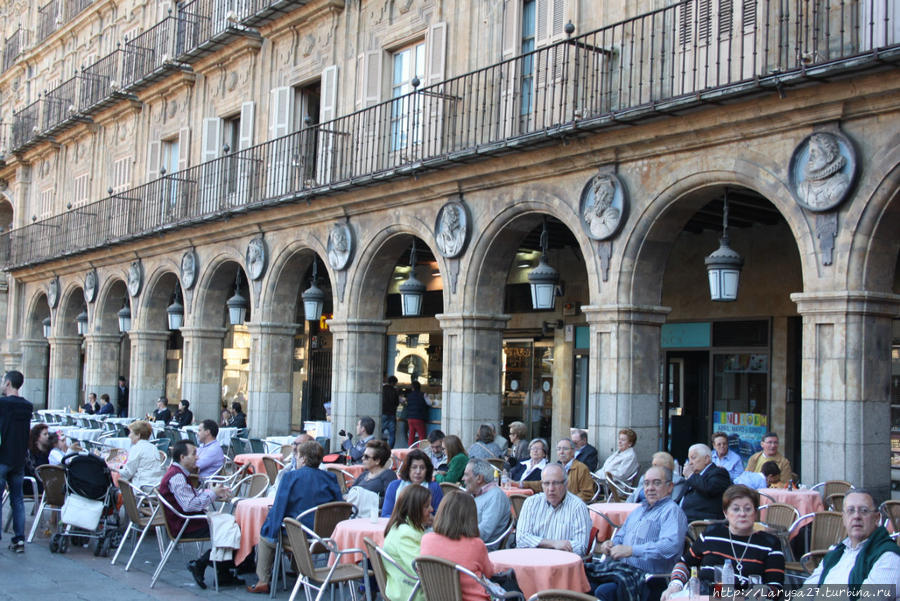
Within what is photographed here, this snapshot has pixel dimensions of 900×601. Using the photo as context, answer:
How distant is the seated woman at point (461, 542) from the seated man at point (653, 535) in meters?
1.17

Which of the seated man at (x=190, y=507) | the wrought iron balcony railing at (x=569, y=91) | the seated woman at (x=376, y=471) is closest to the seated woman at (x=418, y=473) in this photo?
the seated woman at (x=376, y=471)

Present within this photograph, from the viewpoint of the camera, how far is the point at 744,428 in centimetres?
1398

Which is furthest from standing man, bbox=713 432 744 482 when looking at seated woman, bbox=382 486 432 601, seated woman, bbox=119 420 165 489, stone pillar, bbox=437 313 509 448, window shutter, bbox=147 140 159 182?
window shutter, bbox=147 140 159 182

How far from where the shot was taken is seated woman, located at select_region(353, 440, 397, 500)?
26.6 ft

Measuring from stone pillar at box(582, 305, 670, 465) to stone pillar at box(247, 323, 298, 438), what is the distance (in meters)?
8.11

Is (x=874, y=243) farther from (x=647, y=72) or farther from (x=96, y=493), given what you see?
(x=96, y=493)

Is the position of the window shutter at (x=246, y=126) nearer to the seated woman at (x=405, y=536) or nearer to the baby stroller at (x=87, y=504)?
the baby stroller at (x=87, y=504)

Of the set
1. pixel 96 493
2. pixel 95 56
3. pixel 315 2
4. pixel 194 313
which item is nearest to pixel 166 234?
pixel 194 313

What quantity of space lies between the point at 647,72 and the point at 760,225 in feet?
11.8

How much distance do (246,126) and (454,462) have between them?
469 inches

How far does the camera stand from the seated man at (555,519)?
6512 mm

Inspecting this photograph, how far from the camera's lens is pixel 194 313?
786 inches

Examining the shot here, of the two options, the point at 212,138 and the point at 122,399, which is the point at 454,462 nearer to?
the point at 212,138

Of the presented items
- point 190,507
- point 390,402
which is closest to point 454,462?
point 190,507
